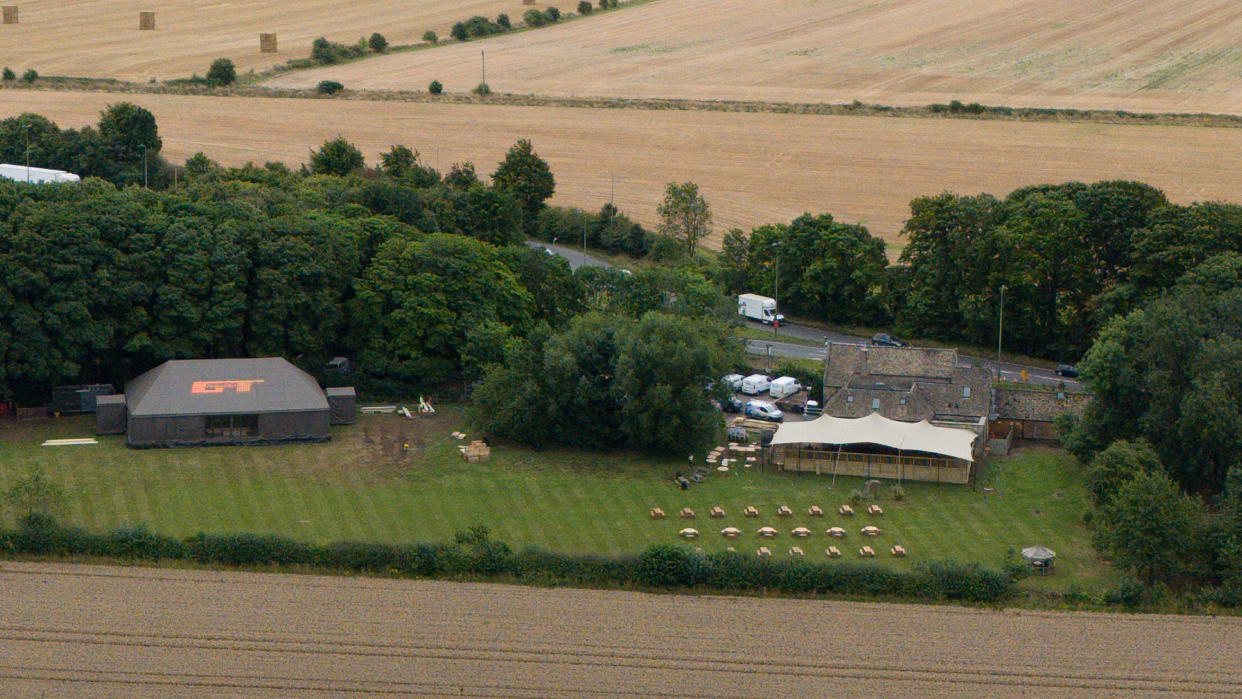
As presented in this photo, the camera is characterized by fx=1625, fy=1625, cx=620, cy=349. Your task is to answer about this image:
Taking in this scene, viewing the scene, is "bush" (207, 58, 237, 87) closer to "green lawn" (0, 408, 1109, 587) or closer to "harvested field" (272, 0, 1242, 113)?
"harvested field" (272, 0, 1242, 113)

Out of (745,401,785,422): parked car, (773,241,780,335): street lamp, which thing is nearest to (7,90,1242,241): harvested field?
(773,241,780,335): street lamp

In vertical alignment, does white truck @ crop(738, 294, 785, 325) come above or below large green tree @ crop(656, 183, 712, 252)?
below

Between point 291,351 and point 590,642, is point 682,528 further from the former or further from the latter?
point 291,351

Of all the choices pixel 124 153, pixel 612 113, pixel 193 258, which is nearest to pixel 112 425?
pixel 193 258

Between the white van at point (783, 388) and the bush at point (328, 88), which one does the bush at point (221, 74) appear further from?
the white van at point (783, 388)

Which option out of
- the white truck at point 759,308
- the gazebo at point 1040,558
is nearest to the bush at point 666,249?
the white truck at point 759,308

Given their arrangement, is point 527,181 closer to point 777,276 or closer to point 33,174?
point 777,276

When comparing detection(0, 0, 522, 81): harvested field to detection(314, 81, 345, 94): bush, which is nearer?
detection(314, 81, 345, 94): bush
